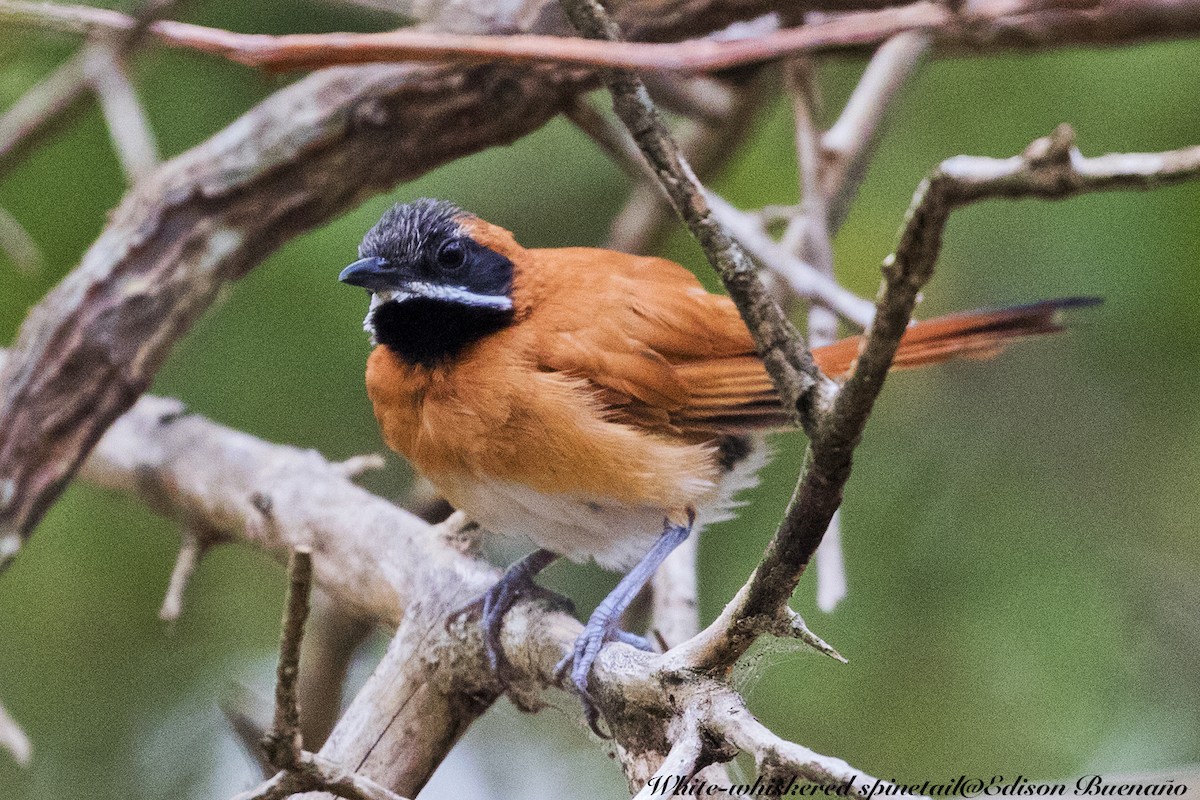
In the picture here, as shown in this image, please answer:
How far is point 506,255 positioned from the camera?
271 cm

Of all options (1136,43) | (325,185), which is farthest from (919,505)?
(325,185)

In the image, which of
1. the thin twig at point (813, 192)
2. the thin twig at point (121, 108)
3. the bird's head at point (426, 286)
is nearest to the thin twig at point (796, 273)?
the thin twig at point (813, 192)

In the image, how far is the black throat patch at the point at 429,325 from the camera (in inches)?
102

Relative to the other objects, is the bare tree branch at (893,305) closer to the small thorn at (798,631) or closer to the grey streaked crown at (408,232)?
the small thorn at (798,631)

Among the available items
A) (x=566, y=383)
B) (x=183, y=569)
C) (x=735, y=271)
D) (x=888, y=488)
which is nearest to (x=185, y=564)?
(x=183, y=569)

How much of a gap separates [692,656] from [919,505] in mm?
2410

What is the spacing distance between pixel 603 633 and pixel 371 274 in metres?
0.89

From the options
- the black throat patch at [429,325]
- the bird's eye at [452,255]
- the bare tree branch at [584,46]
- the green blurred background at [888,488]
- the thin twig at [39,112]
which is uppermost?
the thin twig at [39,112]

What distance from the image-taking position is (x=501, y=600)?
2.53m

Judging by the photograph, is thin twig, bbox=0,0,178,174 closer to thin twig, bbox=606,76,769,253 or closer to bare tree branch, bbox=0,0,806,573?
bare tree branch, bbox=0,0,806,573

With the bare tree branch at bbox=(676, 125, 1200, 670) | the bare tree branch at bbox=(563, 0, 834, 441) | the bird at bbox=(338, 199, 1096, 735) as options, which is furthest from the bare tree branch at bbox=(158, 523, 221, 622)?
the bare tree branch at bbox=(563, 0, 834, 441)

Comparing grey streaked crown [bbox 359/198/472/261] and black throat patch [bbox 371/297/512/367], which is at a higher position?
grey streaked crown [bbox 359/198/472/261]

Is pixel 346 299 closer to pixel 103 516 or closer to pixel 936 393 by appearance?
pixel 103 516

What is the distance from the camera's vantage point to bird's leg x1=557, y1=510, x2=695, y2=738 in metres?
2.19
